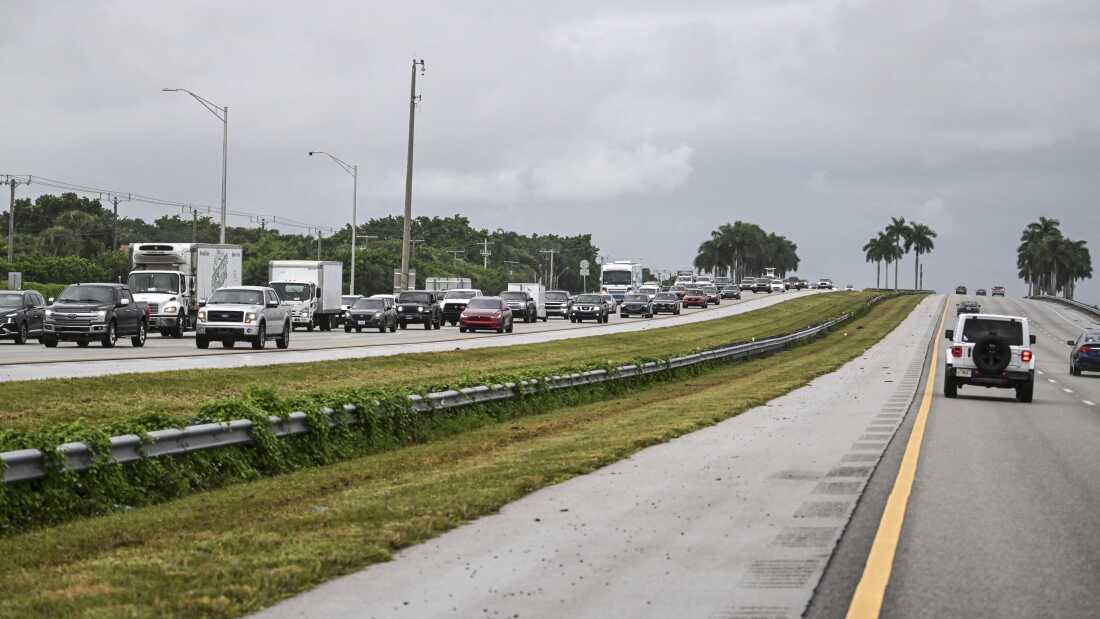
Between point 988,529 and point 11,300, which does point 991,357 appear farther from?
point 11,300

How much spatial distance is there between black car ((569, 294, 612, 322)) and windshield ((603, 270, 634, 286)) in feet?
73.4

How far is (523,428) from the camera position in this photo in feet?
72.5

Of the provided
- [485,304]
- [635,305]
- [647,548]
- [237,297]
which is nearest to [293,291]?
[485,304]

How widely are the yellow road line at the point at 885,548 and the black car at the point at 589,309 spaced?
6394cm

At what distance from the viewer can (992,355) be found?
3114 centimetres

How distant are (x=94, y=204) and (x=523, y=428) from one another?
449 ft

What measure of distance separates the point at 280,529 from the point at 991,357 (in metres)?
23.4

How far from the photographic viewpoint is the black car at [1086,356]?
155 ft

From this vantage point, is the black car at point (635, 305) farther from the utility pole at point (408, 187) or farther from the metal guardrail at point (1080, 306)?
the metal guardrail at point (1080, 306)

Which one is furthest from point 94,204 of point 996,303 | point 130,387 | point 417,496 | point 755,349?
point 417,496

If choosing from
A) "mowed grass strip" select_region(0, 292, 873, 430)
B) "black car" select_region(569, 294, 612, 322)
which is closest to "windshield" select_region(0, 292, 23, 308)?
"mowed grass strip" select_region(0, 292, 873, 430)

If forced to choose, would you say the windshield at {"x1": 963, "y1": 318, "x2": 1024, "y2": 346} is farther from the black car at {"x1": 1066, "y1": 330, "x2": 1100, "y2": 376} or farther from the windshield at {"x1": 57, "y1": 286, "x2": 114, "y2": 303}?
the windshield at {"x1": 57, "y1": 286, "x2": 114, "y2": 303}

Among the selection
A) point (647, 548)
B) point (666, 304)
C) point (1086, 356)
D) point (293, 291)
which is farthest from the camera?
point (666, 304)

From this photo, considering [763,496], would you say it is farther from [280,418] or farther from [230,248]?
[230,248]
